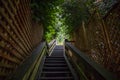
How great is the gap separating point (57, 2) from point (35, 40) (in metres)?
2.06

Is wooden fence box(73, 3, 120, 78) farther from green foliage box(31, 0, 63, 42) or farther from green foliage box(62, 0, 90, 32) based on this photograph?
green foliage box(62, 0, 90, 32)

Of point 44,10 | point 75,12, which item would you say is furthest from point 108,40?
point 75,12

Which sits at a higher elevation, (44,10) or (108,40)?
(44,10)

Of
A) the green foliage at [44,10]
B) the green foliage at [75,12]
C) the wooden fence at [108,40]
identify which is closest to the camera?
the wooden fence at [108,40]

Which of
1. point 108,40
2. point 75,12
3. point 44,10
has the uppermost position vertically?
point 75,12

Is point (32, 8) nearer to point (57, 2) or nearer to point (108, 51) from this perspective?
point (57, 2)

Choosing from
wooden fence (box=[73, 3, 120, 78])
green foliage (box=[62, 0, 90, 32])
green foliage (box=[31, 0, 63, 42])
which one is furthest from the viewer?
green foliage (box=[62, 0, 90, 32])

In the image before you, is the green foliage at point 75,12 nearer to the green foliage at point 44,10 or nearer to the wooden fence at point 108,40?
the green foliage at point 44,10

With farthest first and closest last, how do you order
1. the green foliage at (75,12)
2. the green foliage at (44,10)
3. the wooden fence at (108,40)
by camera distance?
1. the green foliage at (75,12)
2. the green foliage at (44,10)
3. the wooden fence at (108,40)

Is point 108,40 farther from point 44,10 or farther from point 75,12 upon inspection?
point 75,12

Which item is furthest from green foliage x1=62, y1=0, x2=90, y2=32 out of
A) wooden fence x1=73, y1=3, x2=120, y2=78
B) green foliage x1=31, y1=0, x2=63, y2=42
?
wooden fence x1=73, y1=3, x2=120, y2=78

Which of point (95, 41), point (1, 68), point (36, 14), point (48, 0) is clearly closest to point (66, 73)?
point (95, 41)

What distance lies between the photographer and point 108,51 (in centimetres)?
417

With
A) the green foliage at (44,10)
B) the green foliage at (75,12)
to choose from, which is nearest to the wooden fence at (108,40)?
the green foliage at (44,10)
